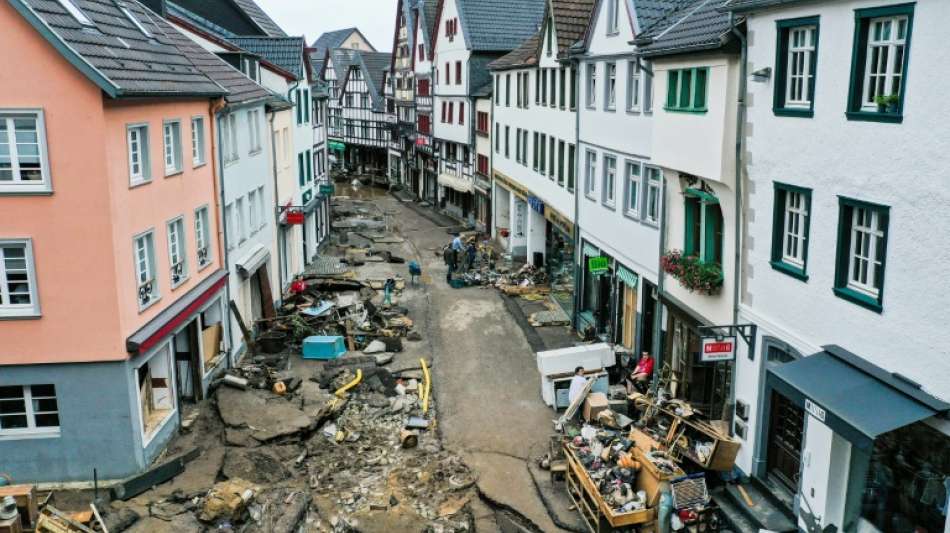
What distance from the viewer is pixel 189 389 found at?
2041 cm

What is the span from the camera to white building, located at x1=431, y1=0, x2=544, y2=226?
4669cm

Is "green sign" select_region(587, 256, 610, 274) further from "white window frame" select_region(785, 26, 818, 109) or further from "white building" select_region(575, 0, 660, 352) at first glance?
"white window frame" select_region(785, 26, 818, 109)

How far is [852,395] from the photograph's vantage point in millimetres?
10711

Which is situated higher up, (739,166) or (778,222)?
(739,166)

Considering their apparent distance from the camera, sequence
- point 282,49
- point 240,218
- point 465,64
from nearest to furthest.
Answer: point 240,218, point 282,49, point 465,64

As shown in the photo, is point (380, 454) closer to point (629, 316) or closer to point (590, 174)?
point (629, 316)

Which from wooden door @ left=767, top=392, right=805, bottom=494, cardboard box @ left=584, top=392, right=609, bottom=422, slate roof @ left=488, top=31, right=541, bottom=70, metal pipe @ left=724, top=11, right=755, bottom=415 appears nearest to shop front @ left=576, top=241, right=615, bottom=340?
cardboard box @ left=584, top=392, right=609, bottom=422

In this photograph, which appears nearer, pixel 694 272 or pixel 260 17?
pixel 694 272

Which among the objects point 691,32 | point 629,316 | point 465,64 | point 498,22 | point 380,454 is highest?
point 498,22

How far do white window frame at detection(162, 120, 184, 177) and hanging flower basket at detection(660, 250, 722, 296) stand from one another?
1138cm

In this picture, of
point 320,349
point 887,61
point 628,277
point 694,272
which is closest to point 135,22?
point 320,349

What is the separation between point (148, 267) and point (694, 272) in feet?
37.5

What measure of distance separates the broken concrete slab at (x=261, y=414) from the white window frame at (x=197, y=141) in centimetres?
586

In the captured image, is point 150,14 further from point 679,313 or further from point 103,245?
point 679,313
